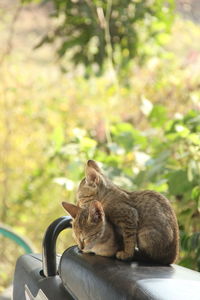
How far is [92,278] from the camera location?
101 cm

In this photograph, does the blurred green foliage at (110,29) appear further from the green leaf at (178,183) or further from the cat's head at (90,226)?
the cat's head at (90,226)

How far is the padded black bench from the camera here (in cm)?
85

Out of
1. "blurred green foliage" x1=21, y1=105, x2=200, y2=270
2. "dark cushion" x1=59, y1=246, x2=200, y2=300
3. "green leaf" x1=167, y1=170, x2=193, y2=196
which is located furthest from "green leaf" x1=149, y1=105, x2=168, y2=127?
"dark cushion" x1=59, y1=246, x2=200, y2=300

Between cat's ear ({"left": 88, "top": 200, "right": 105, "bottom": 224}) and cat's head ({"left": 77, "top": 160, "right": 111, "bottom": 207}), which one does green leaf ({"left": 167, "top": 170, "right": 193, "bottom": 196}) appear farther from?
cat's ear ({"left": 88, "top": 200, "right": 105, "bottom": 224})

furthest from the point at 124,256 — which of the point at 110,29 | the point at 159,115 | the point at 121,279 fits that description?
the point at 110,29

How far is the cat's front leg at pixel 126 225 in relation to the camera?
1.09m

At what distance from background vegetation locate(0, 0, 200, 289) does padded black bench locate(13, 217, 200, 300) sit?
33.2 inches

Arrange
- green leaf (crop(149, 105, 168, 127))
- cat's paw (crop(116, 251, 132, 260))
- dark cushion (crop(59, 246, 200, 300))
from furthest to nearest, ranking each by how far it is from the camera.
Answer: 1. green leaf (crop(149, 105, 168, 127))
2. cat's paw (crop(116, 251, 132, 260))
3. dark cushion (crop(59, 246, 200, 300))

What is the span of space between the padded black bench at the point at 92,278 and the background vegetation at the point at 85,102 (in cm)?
84

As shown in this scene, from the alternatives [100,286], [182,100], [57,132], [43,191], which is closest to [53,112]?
[43,191]

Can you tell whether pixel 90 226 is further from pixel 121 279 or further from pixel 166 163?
pixel 166 163

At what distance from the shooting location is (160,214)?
3.72 feet

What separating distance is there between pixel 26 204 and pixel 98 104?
0.85 m

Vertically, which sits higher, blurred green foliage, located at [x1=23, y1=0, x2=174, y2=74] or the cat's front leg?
the cat's front leg
